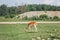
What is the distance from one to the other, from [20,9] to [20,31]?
31 centimetres

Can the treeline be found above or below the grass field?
above

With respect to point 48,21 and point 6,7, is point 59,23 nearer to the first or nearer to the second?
point 48,21

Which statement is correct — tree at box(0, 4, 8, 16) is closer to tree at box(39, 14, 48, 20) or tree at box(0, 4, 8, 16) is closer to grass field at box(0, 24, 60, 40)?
grass field at box(0, 24, 60, 40)

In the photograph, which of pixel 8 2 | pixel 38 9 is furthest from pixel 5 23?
pixel 38 9

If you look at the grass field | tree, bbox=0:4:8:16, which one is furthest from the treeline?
the grass field

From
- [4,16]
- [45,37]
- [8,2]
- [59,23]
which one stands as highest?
[8,2]

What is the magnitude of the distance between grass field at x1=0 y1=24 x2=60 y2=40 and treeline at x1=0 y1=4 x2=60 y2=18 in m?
0.17

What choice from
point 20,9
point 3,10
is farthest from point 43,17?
point 3,10

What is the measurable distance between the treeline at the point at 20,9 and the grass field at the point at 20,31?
172 mm

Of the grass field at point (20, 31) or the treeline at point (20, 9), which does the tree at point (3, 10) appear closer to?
the treeline at point (20, 9)

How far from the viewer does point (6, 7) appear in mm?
2328

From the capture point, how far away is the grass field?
2211 millimetres

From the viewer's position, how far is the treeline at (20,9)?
7.59ft

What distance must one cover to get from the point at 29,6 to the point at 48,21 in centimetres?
34
